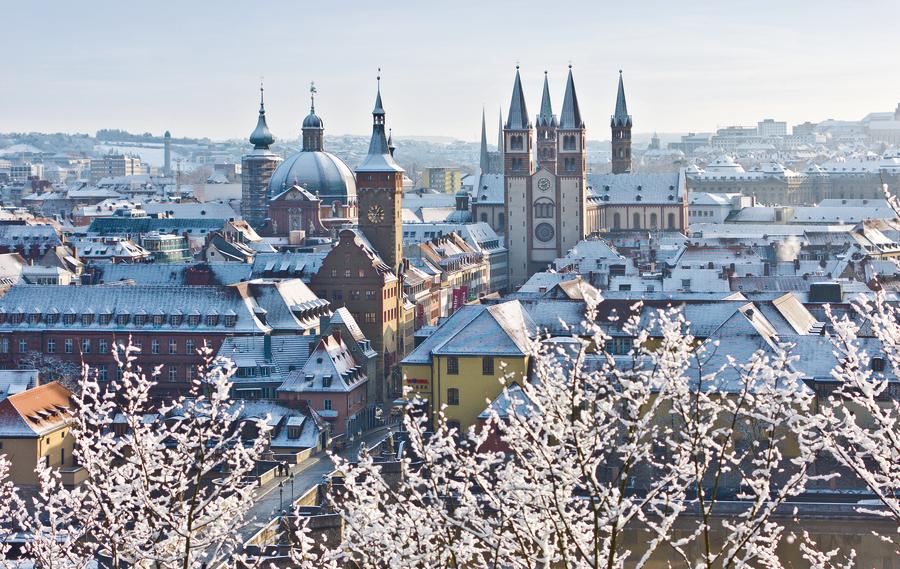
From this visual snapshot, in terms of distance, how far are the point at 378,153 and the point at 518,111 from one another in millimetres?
49960

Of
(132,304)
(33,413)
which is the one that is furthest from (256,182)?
(33,413)

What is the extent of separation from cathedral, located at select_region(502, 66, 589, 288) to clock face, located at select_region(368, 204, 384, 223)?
157ft

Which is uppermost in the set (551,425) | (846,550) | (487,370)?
(551,425)

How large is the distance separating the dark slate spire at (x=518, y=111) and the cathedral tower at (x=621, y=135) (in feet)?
67.4

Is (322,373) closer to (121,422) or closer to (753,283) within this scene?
(121,422)

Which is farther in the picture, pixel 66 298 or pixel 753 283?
pixel 753 283

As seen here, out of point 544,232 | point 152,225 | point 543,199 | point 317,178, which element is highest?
point 317,178

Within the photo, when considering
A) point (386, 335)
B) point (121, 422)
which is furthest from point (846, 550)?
point (386, 335)

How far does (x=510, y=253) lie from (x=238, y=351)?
229ft

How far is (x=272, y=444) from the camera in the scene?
65312 mm

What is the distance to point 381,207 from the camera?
3615 inches

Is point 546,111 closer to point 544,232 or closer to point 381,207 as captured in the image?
point 544,232

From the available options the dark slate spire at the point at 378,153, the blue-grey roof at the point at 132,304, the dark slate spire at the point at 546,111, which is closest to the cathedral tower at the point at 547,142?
the dark slate spire at the point at 546,111

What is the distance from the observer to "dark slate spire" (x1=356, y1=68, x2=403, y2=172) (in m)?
92.1
